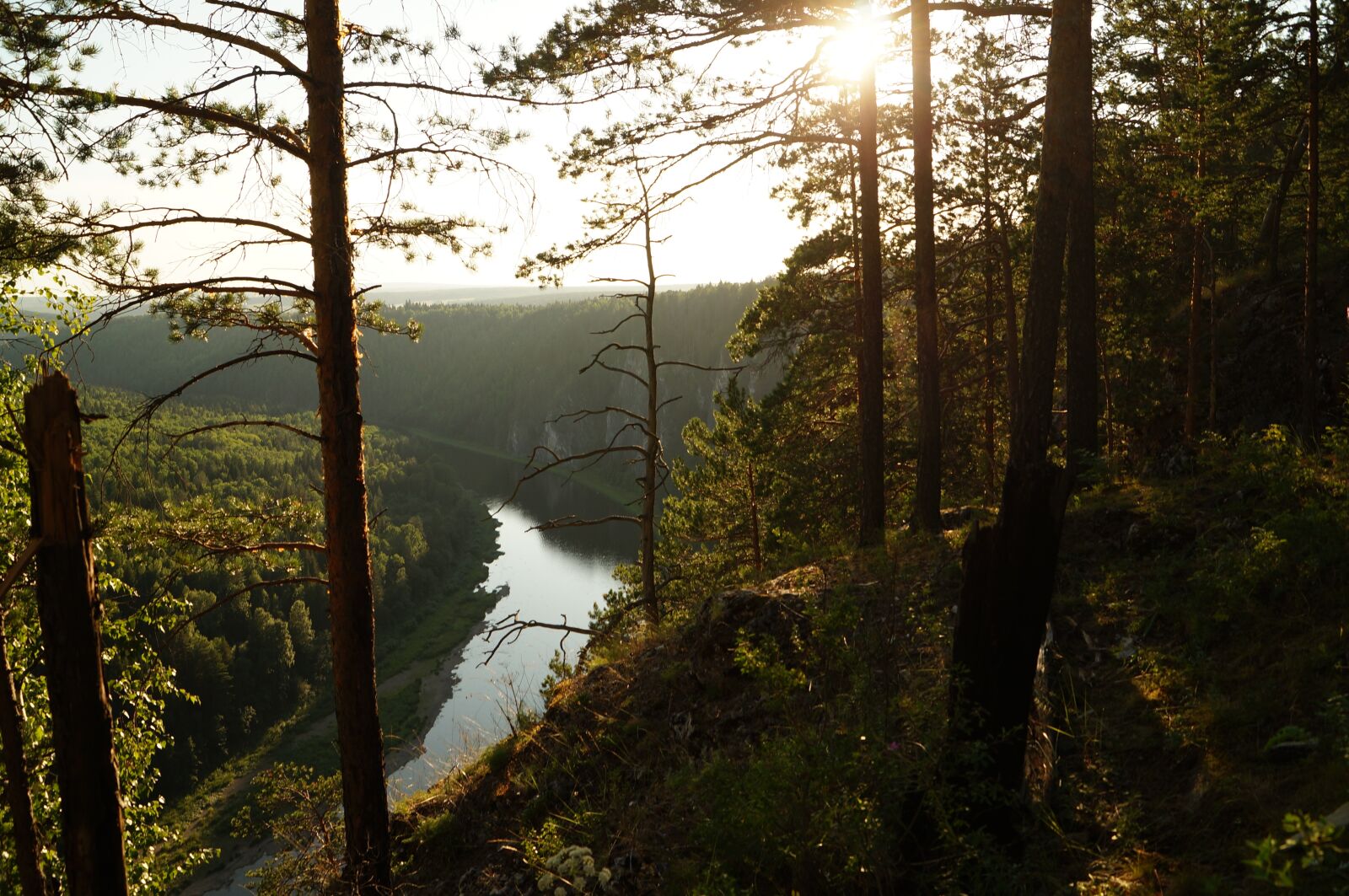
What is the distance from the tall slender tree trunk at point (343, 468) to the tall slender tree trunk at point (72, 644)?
1577 millimetres

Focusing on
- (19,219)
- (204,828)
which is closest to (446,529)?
(204,828)

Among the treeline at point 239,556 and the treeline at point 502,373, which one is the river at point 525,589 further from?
the treeline at point 502,373

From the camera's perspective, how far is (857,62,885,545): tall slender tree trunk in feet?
27.7

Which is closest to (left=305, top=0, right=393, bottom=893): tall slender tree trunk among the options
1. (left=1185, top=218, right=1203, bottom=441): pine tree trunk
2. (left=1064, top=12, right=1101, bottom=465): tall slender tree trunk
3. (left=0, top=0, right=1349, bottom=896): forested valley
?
(left=0, top=0, right=1349, bottom=896): forested valley

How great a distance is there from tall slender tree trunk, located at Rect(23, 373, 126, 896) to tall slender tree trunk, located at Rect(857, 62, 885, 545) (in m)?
6.56

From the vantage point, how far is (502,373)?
142625mm

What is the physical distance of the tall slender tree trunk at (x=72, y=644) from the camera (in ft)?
12.1

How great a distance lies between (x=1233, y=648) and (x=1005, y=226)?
847 centimetres

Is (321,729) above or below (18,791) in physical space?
below

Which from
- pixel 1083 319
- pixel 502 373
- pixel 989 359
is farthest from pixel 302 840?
pixel 502 373

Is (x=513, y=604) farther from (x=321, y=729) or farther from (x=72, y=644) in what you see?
(x=72, y=644)

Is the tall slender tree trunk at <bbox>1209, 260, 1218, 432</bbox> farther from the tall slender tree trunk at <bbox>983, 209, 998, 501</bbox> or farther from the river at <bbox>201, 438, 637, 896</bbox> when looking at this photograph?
the river at <bbox>201, 438, 637, 896</bbox>

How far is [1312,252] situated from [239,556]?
11.2m

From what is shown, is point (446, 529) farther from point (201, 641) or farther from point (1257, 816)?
point (1257, 816)
